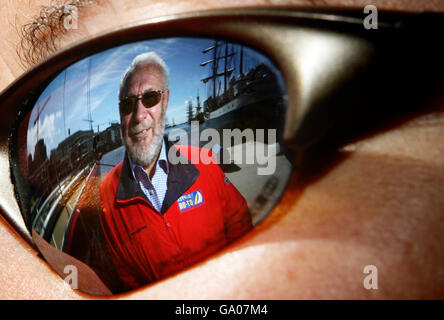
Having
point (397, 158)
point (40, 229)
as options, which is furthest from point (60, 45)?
point (397, 158)

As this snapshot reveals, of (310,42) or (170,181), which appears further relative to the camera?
(170,181)

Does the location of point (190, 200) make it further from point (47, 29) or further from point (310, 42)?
point (47, 29)

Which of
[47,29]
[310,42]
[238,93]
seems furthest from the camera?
[47,29]

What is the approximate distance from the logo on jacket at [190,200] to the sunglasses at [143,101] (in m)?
0.21

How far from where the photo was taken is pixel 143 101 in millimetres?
581

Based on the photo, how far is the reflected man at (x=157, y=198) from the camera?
56cm

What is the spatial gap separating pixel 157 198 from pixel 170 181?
47 mm

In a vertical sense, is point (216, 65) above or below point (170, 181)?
above

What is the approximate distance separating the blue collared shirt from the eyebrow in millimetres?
353

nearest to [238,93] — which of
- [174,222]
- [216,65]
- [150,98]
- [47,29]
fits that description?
[216,65]

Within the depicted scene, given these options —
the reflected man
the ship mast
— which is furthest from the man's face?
the ship mast

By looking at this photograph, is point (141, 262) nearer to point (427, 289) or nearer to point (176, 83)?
point (176, 83)

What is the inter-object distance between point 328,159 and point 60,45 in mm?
669

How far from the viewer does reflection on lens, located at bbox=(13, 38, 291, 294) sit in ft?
1.68
